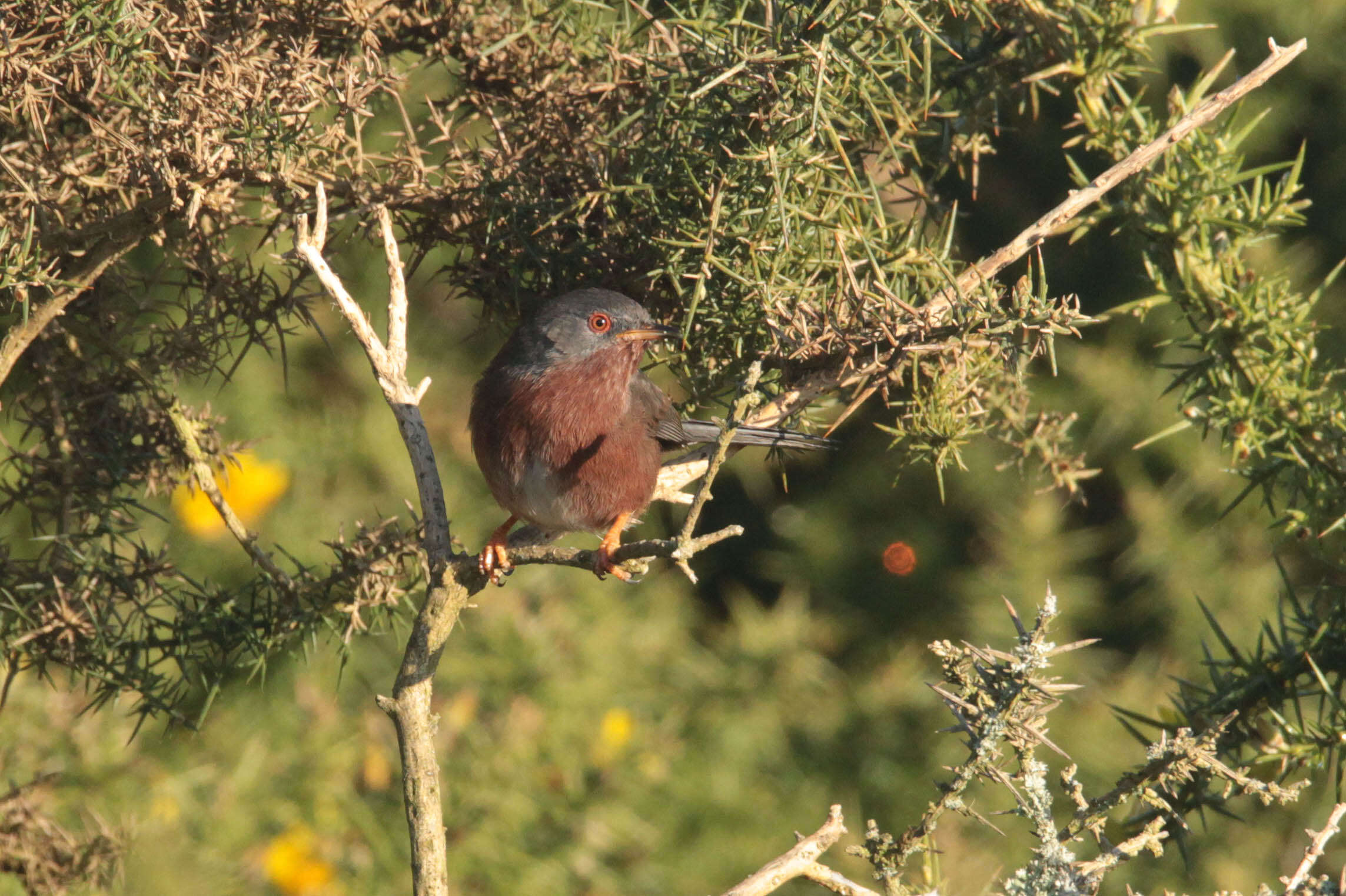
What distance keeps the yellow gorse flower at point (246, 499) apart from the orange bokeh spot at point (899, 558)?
3026mm

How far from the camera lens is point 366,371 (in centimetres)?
655

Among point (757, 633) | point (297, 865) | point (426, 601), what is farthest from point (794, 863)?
point (757, 633)

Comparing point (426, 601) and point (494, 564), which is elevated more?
point (426, 601)

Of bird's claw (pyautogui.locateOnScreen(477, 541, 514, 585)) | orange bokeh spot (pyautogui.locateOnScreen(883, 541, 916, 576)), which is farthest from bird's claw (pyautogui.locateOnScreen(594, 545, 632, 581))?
orange bokeh spot (pyautogui.locateOnScreen(883, 541, 916, 576))

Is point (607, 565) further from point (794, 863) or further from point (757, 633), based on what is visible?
point (757, 633)

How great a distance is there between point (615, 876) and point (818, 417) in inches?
116

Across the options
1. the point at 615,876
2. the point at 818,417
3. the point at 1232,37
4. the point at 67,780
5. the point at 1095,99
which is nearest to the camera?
the point at 1095,99

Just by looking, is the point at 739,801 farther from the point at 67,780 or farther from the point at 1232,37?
the point at 1232,37

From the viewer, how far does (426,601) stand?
210 centimetres

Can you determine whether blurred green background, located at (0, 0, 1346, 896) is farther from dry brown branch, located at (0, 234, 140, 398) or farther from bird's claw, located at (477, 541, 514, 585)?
dry brown branch, located at (0, 234, 140, 398)

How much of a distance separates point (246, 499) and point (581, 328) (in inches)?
143

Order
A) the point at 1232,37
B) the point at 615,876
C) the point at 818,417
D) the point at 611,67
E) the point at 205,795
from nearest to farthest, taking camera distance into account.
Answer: the point at 611,67 < the point at 818,417 < the point at 205,795 < the point at 615,876 < the point at 1232,37

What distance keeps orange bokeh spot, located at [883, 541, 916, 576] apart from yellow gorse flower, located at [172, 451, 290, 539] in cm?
303

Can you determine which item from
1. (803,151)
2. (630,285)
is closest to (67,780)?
(630,285)
